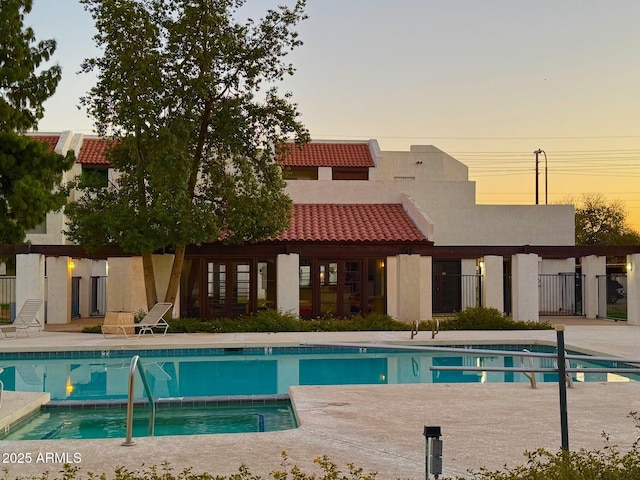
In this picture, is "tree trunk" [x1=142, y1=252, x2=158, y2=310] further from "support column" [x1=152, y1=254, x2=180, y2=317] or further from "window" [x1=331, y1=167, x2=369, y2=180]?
"window" [x1=331, y1=167, x2=369, y2=180]

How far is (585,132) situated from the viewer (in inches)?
1253

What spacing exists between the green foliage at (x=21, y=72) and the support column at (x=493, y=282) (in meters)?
15.1

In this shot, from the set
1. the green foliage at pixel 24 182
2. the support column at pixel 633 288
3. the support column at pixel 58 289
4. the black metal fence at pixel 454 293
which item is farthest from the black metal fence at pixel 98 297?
the support column at pixel 633 288

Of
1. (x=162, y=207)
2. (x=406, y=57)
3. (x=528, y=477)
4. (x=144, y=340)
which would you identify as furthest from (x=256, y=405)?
(x=406, y=57)

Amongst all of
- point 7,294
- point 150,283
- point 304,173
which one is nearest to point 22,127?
point 150,283

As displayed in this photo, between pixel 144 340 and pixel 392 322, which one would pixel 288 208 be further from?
pixel 144 340

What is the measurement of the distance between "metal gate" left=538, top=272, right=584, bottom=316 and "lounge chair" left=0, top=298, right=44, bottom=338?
2029 cm

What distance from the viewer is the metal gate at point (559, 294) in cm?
3167

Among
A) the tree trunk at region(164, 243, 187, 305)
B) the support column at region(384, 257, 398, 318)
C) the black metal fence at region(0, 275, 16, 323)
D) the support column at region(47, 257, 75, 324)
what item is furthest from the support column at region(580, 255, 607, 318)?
the black metal fence at region(0, 275, 16, 323)

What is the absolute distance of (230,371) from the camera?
15578mm

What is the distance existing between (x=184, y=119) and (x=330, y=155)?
1423 cm

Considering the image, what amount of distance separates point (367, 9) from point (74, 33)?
8795 millimetres

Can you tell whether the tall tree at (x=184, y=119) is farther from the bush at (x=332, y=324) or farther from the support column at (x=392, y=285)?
the support column at (x=392, y=285)

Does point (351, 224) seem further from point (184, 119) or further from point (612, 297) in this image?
point (612, 297)
